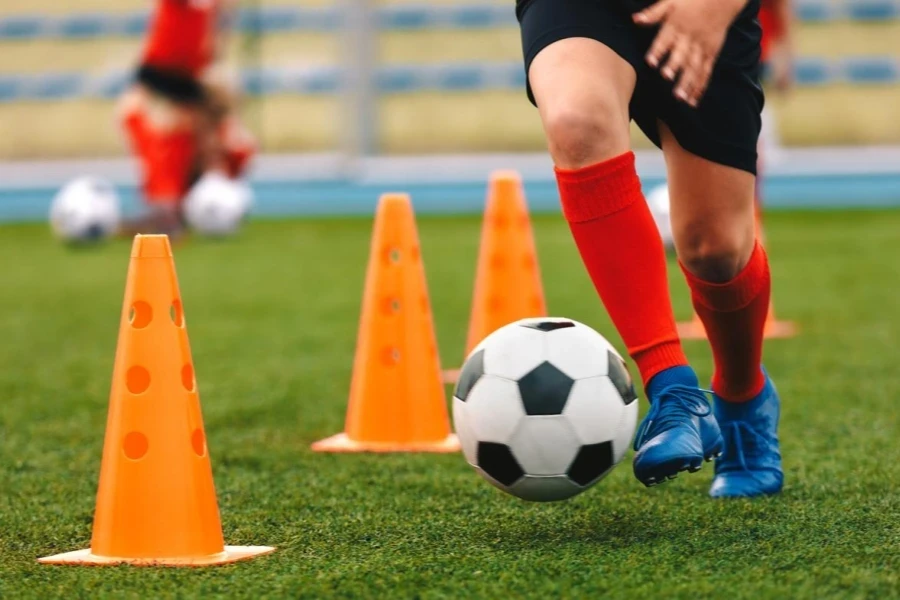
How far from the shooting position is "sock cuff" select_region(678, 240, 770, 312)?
2.84 metres

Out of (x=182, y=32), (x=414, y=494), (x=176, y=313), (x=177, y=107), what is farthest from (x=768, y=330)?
(x=177, y=107)

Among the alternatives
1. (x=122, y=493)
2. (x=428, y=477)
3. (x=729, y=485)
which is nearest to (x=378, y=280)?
(x=428, y=477)

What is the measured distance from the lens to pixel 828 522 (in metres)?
2.60

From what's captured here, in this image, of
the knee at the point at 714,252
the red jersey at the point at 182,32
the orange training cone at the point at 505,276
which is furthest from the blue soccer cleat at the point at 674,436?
the red jersey at the point at 182,32

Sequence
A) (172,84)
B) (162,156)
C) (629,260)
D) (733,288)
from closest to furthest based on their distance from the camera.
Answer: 1. (629,260)
2. (733,288)
3. (172,84)
4. (162,156)

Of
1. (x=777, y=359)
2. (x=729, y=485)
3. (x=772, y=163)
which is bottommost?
(x=772, y=163)

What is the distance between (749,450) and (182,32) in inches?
288

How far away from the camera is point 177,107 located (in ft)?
33.1

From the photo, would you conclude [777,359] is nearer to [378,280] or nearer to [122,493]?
[378,280]

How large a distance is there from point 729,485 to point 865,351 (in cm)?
235

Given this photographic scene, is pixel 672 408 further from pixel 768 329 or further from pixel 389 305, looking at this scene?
pixel 768 329

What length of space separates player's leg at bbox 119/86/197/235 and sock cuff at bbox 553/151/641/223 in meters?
7.81

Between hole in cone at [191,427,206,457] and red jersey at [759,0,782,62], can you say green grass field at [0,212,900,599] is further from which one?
red jersey at [759,0,782,62]

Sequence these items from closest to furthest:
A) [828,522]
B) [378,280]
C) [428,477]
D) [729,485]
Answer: [828,522] → [729,485] → [428,477] → [378,280]
